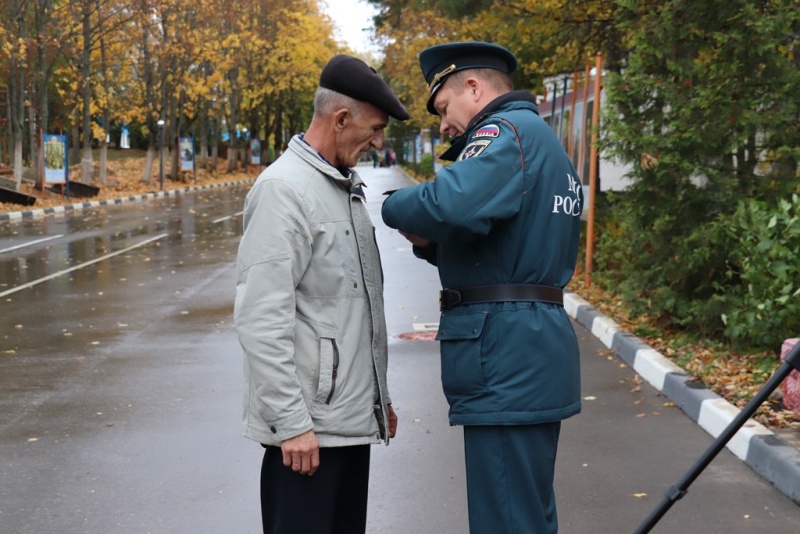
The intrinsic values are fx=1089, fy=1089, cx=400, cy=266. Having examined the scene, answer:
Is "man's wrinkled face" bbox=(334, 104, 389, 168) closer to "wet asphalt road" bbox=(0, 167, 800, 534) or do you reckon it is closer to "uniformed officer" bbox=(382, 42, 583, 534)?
"uniformed officer" bbox=(382, 42, 583, 534)

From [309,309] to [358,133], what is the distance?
1.74ft

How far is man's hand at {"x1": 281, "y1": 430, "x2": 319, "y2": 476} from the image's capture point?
2969 mm

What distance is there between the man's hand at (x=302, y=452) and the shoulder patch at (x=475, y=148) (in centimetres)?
Result: 88

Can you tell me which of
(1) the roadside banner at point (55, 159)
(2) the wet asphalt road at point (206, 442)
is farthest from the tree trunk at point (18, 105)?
(2) the wet asphalt road at point (206, 442)

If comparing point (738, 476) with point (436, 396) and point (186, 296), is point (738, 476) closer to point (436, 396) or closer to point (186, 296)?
point (436, 396)

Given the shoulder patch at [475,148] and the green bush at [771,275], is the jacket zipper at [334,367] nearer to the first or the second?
the shoulder patch at [475,148]

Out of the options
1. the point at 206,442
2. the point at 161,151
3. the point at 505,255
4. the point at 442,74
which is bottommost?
the point at 206,442

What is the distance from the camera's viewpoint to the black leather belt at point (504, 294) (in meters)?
3.10

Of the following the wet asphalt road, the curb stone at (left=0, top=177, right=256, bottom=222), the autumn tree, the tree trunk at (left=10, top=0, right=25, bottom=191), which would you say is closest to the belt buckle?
the wet asphalt road

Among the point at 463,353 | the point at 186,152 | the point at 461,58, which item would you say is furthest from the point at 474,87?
the point at 186,152

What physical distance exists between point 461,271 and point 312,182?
502 mm

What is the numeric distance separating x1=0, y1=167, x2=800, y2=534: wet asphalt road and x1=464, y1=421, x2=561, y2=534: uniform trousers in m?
1.74

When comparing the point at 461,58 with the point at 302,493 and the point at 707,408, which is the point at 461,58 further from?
the point at 707,408

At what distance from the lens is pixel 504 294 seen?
10.2ft
